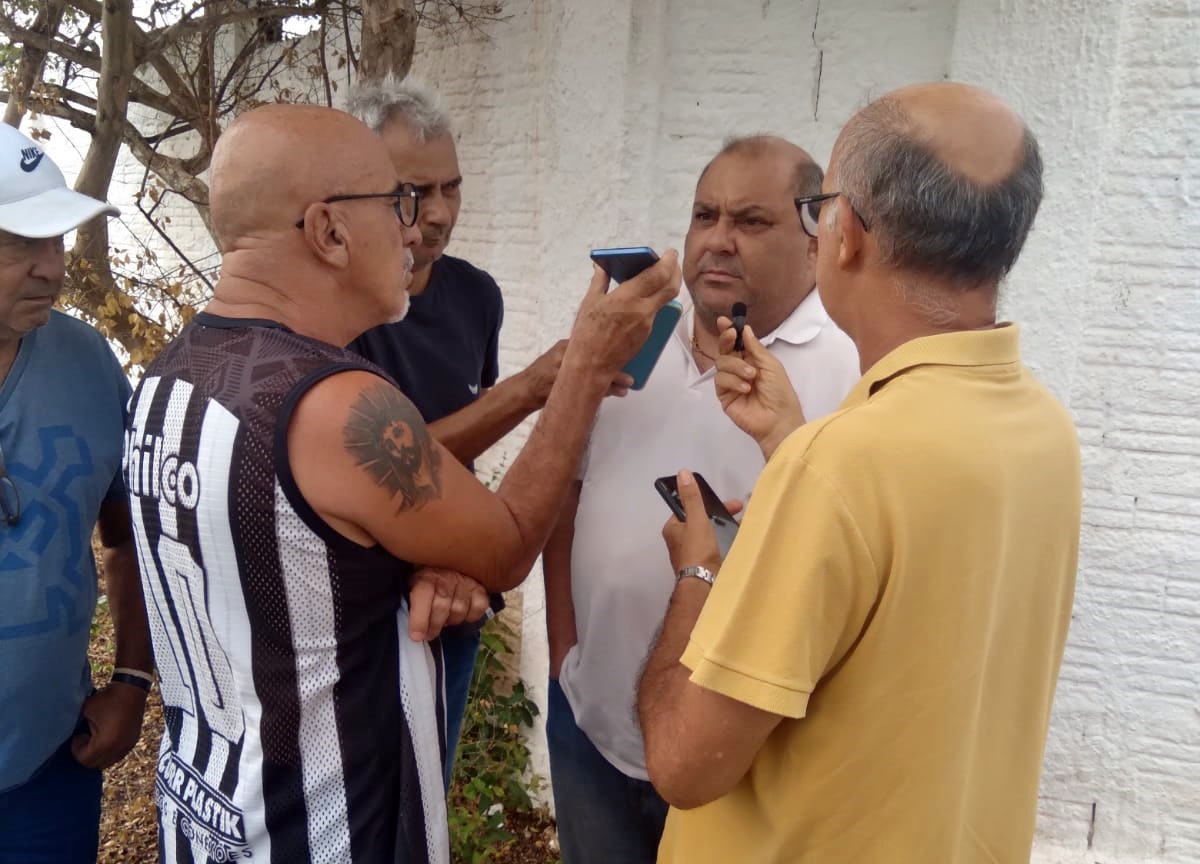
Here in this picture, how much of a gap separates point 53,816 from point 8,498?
72 cm

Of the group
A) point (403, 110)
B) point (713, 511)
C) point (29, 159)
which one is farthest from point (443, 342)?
point (713, 511)

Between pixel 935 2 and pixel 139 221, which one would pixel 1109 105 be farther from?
pixel 139 221

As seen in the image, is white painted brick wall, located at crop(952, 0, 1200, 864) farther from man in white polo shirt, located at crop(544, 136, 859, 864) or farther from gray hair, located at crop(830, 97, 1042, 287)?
gray hair, located at crop(830, 97, 1042, 287)

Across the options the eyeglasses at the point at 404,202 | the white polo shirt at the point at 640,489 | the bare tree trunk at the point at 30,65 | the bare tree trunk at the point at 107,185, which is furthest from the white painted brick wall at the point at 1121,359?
the bare tree trunk at the point at 30,65

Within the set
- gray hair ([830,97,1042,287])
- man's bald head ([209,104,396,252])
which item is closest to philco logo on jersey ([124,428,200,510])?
man's bald head ([209,104,396,252])

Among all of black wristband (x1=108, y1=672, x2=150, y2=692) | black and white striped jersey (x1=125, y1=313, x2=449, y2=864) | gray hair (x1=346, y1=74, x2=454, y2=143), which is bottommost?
black wristband (x1=108, y1=672, x2=150, y2=692)

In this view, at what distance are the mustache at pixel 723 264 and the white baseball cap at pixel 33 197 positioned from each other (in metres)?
1.29

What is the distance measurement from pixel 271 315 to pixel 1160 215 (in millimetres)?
2638

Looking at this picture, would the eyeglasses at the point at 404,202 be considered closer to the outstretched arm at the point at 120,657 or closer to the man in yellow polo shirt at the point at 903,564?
the man in yellow polo shirt at the point at 903,564

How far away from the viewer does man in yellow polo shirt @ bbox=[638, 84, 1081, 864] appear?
3.40 ft

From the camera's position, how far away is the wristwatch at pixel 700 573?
1.34 metres

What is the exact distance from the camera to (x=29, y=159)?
1775 millimetres

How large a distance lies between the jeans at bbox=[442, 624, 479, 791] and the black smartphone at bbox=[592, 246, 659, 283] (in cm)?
96

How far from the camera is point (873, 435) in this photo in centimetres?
104
